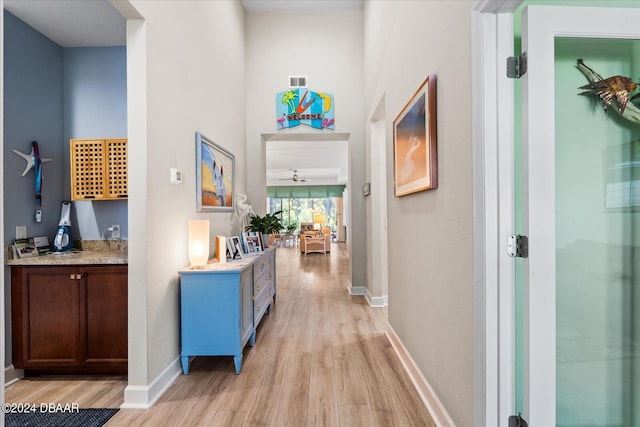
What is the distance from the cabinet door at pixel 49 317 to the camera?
216 cm

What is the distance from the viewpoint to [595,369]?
4.14ft

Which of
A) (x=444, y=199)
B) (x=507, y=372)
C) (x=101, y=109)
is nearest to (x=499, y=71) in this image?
(x=444, y=199)

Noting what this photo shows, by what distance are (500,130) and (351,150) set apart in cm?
334

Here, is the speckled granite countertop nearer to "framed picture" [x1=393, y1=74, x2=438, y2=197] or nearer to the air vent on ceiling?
"framed picture" [x1=393, y1=74, x2=438, y2=197]

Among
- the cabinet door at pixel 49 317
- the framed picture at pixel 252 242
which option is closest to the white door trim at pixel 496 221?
the framed picture at pixel 252 242

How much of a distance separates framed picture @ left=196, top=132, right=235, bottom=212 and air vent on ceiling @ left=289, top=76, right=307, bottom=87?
160cm

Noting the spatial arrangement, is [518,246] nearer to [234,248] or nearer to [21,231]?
[234,248]

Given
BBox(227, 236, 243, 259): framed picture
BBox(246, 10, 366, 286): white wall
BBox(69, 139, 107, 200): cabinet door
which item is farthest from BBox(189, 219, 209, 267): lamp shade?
BBox(246, 10, 366, 286): white wall

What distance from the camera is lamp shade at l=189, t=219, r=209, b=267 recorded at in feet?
7.81

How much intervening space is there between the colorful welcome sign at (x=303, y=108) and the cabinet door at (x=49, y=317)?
3.16 metres

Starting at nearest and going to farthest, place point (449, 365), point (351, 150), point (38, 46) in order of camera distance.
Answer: point (449, 365)
point (38, 46)
point (351, 150)

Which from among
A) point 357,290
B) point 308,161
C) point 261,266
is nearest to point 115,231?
point 261,266

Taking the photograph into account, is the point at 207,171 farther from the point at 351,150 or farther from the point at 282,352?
the point at 351,150

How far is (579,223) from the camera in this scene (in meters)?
1.23
